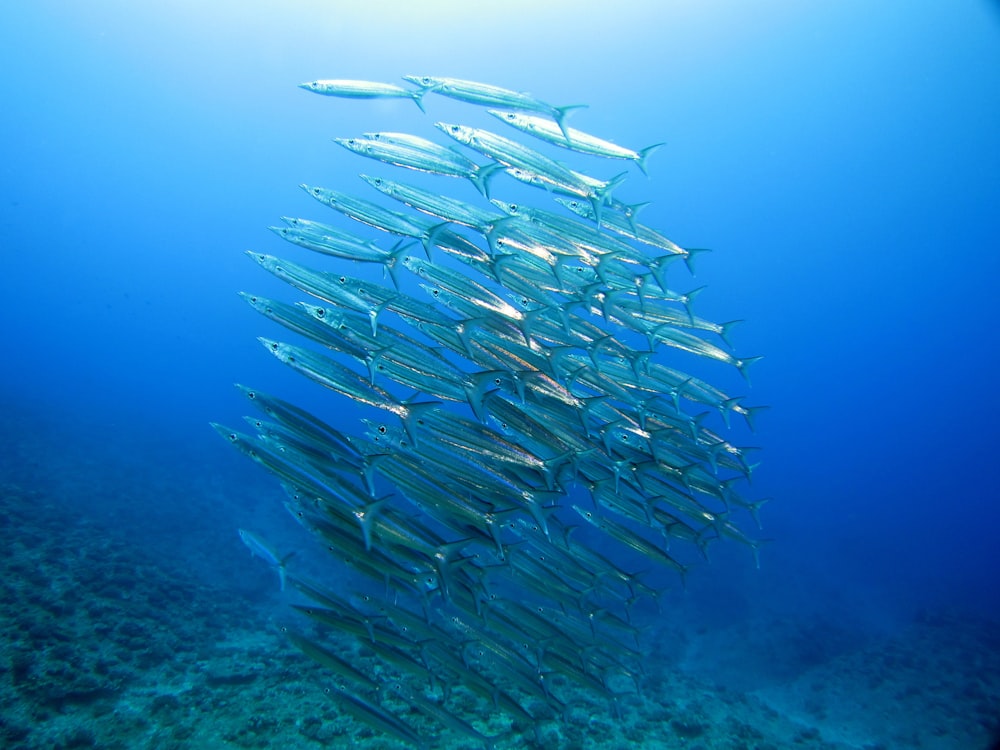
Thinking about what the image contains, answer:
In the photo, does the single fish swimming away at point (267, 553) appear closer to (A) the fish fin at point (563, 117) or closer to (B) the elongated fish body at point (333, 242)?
(B) the elongated fish body at point (333, 242)

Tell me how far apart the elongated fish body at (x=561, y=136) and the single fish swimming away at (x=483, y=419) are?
3cm

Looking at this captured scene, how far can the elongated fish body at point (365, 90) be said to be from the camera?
4711mm

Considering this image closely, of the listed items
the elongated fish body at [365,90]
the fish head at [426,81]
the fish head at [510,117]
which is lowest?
the elongated fish body at [365,90]

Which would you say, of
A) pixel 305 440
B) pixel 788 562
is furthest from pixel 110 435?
pixel 788 562

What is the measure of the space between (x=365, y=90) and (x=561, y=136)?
1971mm

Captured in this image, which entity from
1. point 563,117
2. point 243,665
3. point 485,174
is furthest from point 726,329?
point 243,665

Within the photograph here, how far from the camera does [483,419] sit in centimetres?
407

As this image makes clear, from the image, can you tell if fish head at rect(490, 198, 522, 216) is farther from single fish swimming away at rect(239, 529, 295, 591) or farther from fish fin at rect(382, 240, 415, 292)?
single fish swimming away at rect(239, 529, 295, 591)

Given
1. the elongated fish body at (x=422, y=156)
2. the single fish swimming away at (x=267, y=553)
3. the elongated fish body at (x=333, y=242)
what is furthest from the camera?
the single fish swimming away at (x=267, y=553)

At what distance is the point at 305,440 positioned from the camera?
164 inches

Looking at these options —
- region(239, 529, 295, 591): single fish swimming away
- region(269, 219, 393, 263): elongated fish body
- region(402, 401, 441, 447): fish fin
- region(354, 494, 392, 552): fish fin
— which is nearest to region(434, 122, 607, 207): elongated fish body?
region(269, 219, 393, 263): elongated fish body

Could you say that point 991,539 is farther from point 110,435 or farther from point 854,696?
point 110,435

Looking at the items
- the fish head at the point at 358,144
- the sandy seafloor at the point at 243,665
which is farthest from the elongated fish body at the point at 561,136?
the sandy seafloor at the point at 243,665

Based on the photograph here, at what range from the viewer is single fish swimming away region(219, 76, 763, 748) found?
4090 mm
